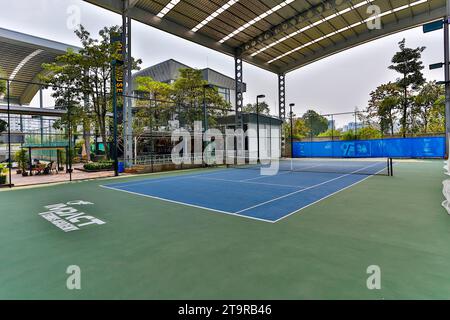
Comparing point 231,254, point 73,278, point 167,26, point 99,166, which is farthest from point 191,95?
point 73,278

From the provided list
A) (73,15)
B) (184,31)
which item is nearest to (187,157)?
(184,31)

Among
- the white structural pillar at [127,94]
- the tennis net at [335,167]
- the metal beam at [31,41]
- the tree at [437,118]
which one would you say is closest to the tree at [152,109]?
the white structural pillar at [127,94]

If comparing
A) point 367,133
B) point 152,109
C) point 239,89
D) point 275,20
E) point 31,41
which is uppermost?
point 31,41

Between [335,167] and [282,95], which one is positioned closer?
[335,167]

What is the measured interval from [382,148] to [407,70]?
10.9 metres

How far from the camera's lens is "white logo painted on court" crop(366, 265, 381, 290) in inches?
110

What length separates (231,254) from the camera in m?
3.69

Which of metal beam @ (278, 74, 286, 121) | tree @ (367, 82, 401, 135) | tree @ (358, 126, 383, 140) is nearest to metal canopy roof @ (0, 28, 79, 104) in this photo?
metal beam @ (278, 74, 286, 121)

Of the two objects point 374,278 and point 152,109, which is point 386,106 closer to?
point 152,109

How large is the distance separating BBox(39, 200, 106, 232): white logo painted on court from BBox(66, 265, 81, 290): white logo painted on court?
6.16 ft

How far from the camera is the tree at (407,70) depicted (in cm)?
2716

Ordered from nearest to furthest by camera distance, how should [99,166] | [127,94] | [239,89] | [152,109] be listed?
[127,94] < [99,166] < [152,109] < [239,89]

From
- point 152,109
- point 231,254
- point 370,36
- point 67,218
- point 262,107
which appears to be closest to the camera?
point 231,254

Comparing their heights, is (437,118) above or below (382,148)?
above
